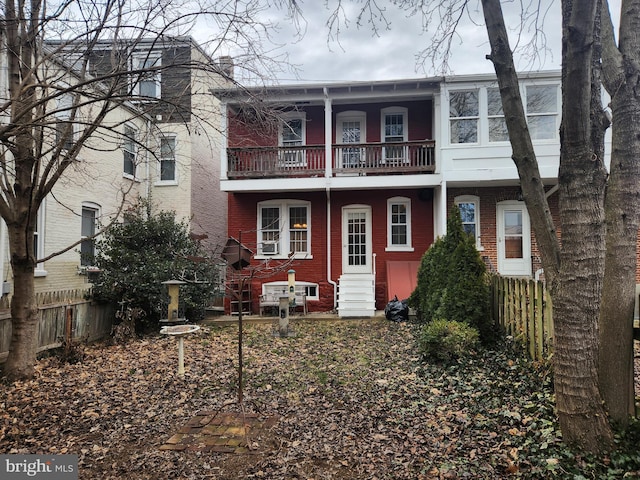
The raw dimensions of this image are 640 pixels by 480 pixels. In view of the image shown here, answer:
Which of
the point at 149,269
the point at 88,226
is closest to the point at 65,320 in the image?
the point at 149,269

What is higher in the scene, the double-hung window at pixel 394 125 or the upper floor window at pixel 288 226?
the double-hung window at pixel 394 125

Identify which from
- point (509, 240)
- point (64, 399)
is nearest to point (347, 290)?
point (509, 240)

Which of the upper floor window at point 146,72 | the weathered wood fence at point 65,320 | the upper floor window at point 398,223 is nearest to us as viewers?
the upper floor window at point 146,72

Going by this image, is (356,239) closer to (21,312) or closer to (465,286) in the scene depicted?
(465,286)

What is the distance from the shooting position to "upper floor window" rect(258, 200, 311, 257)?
13.4 metres

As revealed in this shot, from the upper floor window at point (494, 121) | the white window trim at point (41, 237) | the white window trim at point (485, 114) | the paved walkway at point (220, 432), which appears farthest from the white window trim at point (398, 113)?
the paved walkway at point (220, 432)

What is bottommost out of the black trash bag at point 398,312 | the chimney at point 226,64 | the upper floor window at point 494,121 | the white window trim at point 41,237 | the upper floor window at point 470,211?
the black trash bag at point 398,312

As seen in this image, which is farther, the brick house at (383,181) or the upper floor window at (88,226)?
the upper floor window at (88,226)

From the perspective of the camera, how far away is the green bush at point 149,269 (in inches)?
366

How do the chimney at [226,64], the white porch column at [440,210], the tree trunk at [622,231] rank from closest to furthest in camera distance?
1. the tree trunk at [622,231]
2. the chimney at [226,64]
3. the white porch column at [440,210]

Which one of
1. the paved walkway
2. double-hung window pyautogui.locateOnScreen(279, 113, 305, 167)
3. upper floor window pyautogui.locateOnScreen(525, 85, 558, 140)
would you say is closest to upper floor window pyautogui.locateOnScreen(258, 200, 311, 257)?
double-hung window pyautogui.locateOnScreen(279, 113, 305, 167)

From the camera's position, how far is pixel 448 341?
19.0ft

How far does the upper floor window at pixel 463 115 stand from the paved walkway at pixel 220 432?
1015cm

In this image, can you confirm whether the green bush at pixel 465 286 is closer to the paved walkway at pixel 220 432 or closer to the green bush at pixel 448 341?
the green bush at pixel 448 341
